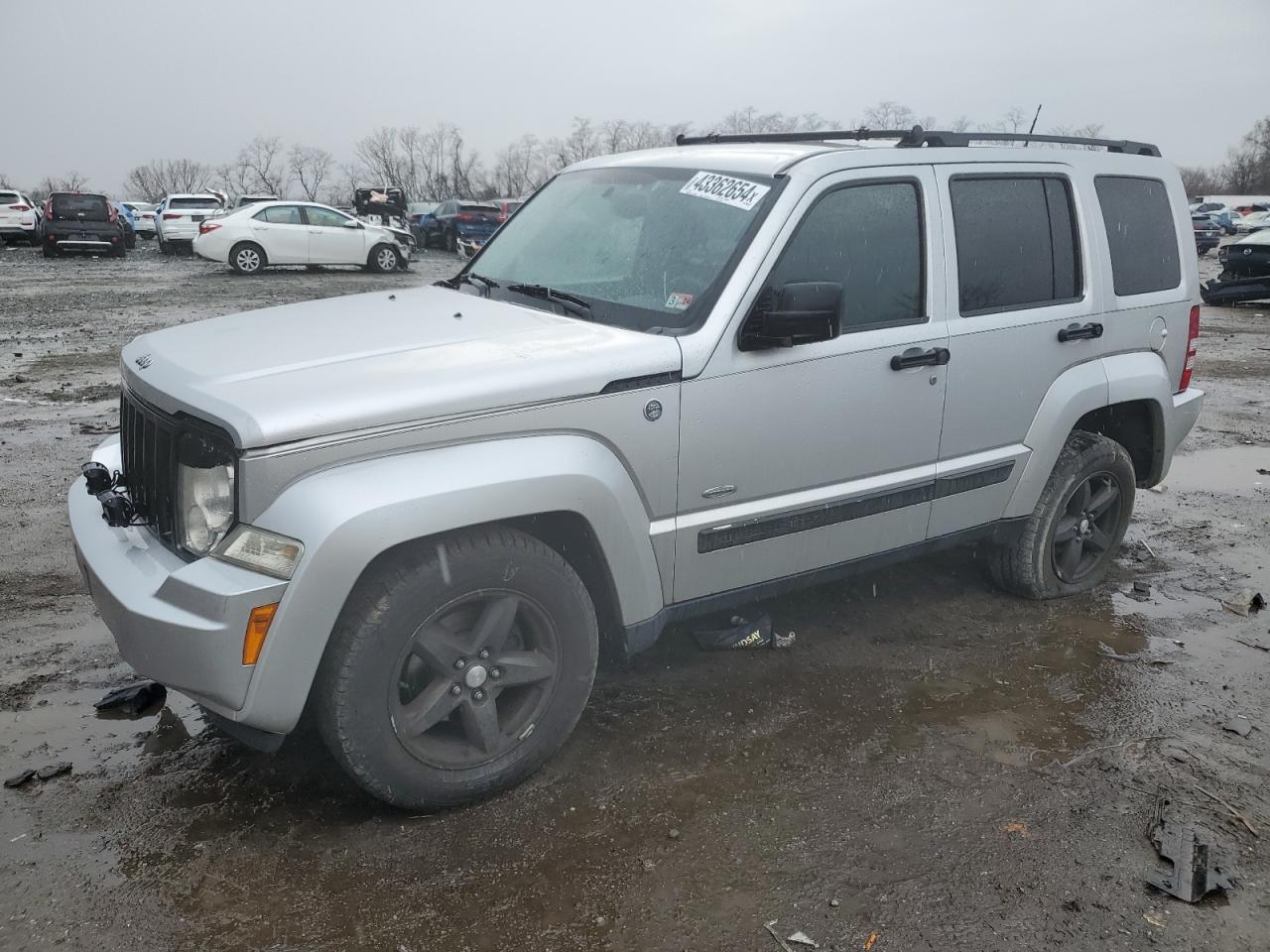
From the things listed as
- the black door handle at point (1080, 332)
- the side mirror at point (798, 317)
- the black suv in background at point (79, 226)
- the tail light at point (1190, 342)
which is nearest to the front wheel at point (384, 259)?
the black suv in background at point (79, 226)

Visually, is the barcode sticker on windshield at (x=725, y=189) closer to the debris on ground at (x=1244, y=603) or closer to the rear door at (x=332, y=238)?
the debris on ground at (x=1244, y=603)

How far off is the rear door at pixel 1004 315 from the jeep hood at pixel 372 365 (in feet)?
4.60

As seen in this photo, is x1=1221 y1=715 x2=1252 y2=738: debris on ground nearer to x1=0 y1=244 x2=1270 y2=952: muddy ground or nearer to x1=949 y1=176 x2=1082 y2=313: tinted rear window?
x1=0 y1=244 x2=1270 y2=952: muddy ground

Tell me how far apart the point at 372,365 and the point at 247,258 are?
66.1 feet

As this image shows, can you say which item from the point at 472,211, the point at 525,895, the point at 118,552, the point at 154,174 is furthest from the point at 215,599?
the point at 154,174

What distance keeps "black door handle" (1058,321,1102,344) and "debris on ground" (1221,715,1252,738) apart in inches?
62.4

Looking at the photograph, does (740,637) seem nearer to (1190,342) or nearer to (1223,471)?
(1190,342)

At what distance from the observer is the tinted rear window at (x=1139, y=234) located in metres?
4.54

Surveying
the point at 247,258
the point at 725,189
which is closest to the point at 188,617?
the point at 725,189

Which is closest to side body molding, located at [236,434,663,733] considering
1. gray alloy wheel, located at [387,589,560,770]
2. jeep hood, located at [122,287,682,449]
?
jeep hood, located at [122,287,682,449]

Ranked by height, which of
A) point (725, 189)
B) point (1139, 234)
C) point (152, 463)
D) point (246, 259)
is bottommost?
point (152, 463)

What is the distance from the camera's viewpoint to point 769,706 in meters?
3.77

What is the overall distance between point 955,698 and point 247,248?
66.7 feet

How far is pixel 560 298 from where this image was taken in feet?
12.0
